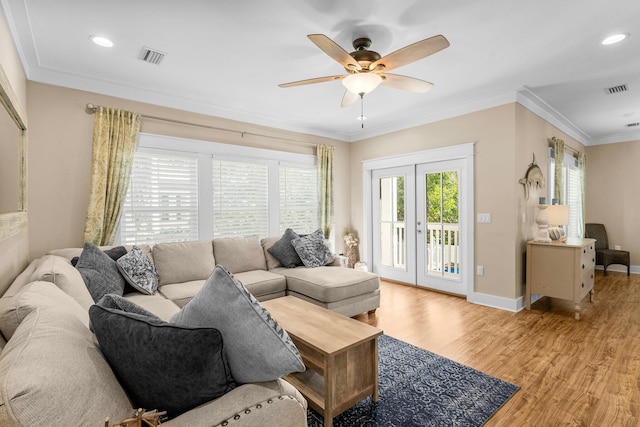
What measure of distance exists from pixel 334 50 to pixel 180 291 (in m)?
2.46

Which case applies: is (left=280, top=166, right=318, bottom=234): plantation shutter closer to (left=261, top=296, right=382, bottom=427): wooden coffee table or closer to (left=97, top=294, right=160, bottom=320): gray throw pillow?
(left=261, top=296, right=382, bottom=427): wooden coffee table

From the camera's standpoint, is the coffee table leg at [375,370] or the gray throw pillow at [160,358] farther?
the coffee table leg at [375,370]

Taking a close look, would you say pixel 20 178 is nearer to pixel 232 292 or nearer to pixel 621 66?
pixel 232 292

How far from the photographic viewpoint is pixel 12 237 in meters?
2.33

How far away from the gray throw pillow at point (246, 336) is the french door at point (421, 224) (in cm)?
362

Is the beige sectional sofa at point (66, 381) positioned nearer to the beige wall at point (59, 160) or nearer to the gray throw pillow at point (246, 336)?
the gray throw pillow at point (246, 336)

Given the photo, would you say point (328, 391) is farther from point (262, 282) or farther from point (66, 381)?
point (262, 282)

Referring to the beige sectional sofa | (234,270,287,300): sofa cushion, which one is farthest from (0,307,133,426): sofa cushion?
(234,270,287,300): sofa cushion

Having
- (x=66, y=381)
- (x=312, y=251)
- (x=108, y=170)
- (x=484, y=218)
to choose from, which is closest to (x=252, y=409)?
(x=66, y=381)

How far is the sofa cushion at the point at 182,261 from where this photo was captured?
127 inches

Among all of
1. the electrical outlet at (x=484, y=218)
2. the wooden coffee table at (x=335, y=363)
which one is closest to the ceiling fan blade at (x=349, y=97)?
the wooden coffee table at (x=335, y=363)

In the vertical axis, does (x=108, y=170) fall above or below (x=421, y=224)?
above

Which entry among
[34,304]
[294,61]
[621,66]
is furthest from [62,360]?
[621,66]

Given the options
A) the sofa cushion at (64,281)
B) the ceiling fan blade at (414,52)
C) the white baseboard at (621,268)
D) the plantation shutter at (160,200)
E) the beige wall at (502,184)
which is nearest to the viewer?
the sofa cushion at (64,281)
